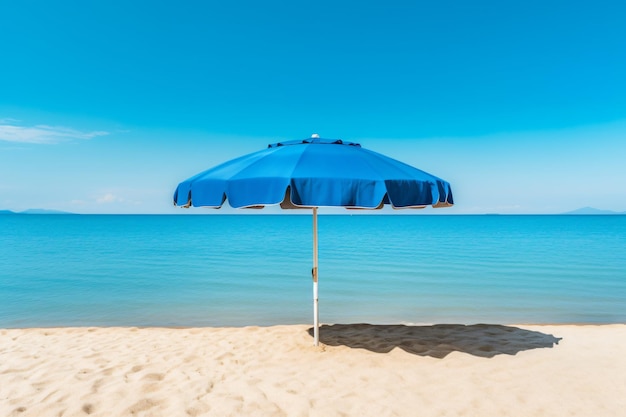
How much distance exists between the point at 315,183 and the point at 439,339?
3560 millimetres

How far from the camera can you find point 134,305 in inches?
404

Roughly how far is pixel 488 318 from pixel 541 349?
370 centimetres

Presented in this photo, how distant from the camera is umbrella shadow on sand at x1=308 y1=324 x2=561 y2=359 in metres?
5.41

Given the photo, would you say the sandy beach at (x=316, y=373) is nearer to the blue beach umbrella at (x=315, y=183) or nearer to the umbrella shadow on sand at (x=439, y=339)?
the umbrella shadow on sand at (x=439, y=339)

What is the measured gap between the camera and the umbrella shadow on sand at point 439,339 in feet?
17.7

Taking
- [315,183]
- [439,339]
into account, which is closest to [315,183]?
[315,183]

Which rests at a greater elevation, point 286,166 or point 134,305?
point 286,166

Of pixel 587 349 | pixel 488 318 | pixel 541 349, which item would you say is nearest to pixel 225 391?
pixel 541 349

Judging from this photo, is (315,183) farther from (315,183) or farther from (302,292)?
(302,292)

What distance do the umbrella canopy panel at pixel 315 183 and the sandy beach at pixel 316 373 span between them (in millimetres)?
1738

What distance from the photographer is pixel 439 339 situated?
5969 millimetres

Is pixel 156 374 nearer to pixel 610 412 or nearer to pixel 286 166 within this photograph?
pixel 286 166

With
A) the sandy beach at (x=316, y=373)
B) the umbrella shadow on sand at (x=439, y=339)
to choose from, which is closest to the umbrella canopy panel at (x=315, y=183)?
the sandy beach at (x=316, y=373)

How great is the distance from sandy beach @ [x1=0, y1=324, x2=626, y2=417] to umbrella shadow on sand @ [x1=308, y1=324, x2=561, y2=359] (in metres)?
0.02
